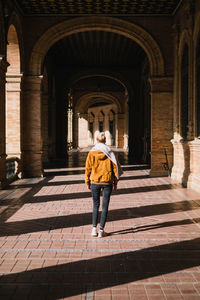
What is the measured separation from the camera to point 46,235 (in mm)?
5504

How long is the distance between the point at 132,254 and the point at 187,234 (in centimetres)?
135

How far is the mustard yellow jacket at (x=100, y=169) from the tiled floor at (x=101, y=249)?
925mm

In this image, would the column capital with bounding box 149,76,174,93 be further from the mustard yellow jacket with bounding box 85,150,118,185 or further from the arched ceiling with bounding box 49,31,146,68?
the mustard yellow jacket with bounding box 85,150,118,185

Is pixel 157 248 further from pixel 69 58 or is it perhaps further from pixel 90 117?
pixel 90 117

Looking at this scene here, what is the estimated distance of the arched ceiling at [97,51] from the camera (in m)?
17.2

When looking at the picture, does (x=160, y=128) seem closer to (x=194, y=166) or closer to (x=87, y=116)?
(x=194, y=166)

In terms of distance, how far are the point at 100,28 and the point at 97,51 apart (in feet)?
22.1

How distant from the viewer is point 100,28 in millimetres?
13453

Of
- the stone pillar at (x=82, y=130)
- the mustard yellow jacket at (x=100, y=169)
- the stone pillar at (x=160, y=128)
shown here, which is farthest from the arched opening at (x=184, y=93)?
the stone pillar at (x=82, y=130)

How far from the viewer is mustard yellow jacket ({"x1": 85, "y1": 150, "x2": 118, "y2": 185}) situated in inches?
206

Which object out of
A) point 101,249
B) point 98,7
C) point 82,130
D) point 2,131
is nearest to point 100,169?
point 101,249

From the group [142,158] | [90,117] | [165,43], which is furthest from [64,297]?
[90,117]

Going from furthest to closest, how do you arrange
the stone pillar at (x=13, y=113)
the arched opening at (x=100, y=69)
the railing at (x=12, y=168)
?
the arched opening at (x=100, y=69), the stone pillar at (x=13, y=113), the railing at (x=12, y=168)

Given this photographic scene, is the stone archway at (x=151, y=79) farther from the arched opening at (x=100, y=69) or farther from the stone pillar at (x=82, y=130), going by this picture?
the stone pillar at (x=82, y=130)
